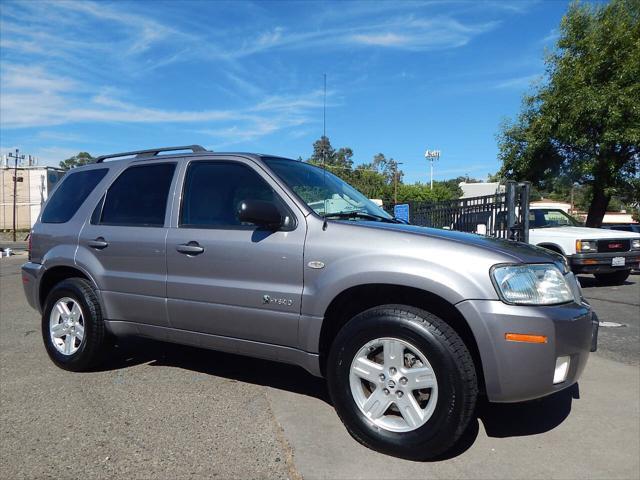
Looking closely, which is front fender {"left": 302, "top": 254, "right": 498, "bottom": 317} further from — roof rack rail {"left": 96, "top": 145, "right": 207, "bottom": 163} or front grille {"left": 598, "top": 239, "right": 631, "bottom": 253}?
front grille {"left": 598, "top": 239, "right": 631, "bottom": 253}

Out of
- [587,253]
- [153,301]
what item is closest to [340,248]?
[153,301]

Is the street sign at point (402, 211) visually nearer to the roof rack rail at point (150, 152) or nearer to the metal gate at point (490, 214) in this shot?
Result: the metal gate at point (490, 214)

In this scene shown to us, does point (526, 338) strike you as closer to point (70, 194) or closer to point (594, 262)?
point (70, 194)

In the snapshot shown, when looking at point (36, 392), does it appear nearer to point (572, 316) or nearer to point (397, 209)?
point (572, 316)

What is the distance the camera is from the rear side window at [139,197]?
168 inches

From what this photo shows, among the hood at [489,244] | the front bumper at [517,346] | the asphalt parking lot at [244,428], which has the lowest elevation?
the asphalt parking lot at [244,428]

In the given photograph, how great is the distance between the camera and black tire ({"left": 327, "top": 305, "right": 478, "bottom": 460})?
290cm

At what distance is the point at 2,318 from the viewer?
7242 millimetres

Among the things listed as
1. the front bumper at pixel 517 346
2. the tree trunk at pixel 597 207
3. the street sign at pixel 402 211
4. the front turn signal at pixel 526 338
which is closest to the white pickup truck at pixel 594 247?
the street sign at pixel 402 211

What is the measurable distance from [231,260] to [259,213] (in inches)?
18.9

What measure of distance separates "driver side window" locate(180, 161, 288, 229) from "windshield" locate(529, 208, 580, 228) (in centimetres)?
856

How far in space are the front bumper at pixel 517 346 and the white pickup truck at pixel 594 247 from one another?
7701mm

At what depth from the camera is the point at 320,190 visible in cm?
397

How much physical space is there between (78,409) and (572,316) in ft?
11.0
